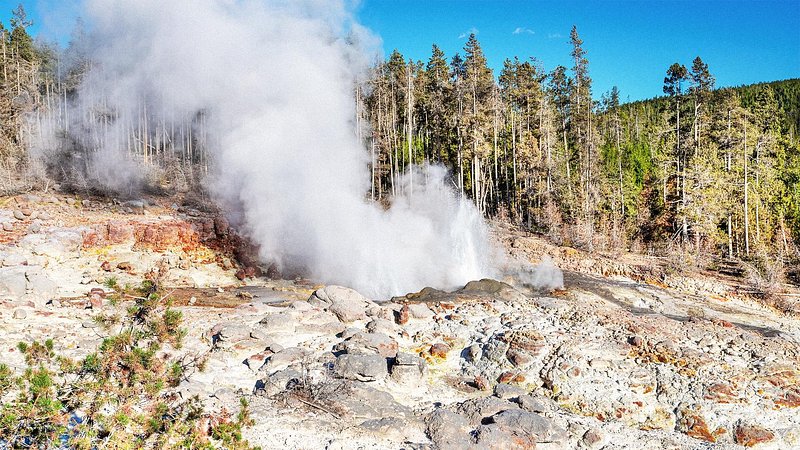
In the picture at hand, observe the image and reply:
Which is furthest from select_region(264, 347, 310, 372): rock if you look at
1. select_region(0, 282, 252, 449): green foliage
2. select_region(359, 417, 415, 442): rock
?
select_region(0, 282, 252, 449): green foliage

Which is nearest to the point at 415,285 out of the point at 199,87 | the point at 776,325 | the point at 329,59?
the point at 329,59

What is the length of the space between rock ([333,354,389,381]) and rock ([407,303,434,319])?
2717mm

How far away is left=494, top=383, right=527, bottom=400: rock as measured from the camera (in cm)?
748

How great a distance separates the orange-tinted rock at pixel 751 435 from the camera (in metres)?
6.68

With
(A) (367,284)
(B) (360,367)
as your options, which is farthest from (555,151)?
(B) (360,367)

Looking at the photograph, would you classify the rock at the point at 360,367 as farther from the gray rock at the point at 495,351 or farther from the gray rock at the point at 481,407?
the gray rock at the point at 495,351

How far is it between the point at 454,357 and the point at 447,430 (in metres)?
2.62

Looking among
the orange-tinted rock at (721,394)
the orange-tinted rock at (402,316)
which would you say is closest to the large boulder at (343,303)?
the orange-tinted rock at (402,316)

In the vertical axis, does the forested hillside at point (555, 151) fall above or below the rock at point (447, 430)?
above

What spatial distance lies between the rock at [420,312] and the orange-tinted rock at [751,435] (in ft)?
18.6

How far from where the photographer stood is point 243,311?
1042 centimetres

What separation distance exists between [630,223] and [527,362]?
Answer: 2122 cm

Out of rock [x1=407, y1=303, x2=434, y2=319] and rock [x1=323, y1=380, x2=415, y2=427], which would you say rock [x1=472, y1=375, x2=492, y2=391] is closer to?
rock [x1=323, y1=380, x2=415, y2=427]

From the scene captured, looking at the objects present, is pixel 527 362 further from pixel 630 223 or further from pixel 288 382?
pixel 630 223
